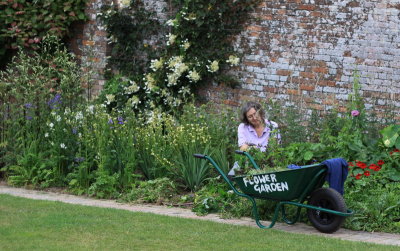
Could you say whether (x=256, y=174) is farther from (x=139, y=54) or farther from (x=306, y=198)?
(x=139, y=54)

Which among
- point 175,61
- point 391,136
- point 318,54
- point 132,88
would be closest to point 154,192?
point 391,136

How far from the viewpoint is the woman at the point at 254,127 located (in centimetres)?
851

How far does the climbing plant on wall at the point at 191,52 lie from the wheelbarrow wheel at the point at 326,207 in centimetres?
383

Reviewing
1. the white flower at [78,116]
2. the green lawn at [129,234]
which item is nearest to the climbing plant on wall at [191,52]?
the white flower at [78,116]

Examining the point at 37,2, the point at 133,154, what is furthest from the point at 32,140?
the point at 37,2

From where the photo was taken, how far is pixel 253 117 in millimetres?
8500

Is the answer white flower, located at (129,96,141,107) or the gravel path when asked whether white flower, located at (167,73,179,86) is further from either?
the gravel path

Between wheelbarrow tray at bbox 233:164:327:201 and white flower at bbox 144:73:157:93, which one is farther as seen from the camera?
white flower at bbox 144:73:157:93

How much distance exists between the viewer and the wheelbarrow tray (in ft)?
21.8

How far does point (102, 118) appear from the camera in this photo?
9.53 meters

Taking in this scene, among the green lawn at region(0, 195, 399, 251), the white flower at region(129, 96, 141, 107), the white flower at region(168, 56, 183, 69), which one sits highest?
the white flower at region(168, 56, 183, 69)

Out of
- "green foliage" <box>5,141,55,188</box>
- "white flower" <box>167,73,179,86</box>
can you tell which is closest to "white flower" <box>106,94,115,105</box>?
"white flower" <box>167,73,179,86</box>

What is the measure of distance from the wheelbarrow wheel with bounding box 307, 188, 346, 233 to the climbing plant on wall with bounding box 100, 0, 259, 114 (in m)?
3.83

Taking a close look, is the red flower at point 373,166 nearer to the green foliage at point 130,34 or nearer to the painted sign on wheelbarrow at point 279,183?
the painted sign on wheelbarrow at point 279,183
